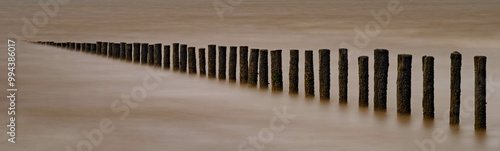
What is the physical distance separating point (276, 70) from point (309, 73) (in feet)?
3.18

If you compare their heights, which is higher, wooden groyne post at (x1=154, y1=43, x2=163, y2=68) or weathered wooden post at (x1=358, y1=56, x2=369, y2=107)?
wooden groyne post at (x1=154, y1=43, x2=163, y2=68)

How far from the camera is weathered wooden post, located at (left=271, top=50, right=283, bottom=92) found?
16062mm

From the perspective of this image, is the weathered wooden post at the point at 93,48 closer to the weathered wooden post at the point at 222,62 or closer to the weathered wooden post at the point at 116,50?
the weathered wooden post at the point at 116,50

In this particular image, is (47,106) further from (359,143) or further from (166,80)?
(359,143)

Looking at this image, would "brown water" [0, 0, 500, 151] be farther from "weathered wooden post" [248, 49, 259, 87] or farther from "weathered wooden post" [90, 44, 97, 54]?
"weathered wooden post" [90, 44, 97, 54]

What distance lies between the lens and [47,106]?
50.9ft

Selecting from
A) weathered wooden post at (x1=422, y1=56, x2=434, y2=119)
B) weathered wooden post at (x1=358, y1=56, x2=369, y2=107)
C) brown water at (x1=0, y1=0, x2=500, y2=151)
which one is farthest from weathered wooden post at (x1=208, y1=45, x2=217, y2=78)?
weathered wooden post at (x1=422, y1=56, x2=434, y2=119)

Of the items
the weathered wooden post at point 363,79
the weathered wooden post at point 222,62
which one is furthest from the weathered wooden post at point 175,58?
the weathered wooden post at point 363,79

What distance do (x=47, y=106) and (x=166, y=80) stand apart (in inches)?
152

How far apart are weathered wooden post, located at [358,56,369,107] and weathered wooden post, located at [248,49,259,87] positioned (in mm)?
3002

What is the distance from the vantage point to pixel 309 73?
50.5 feet

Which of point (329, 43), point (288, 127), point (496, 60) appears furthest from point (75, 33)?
point (288, 127)

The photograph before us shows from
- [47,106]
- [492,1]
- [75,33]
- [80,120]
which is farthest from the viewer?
[492,1]

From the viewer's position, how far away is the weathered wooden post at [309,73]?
15.3 metres
